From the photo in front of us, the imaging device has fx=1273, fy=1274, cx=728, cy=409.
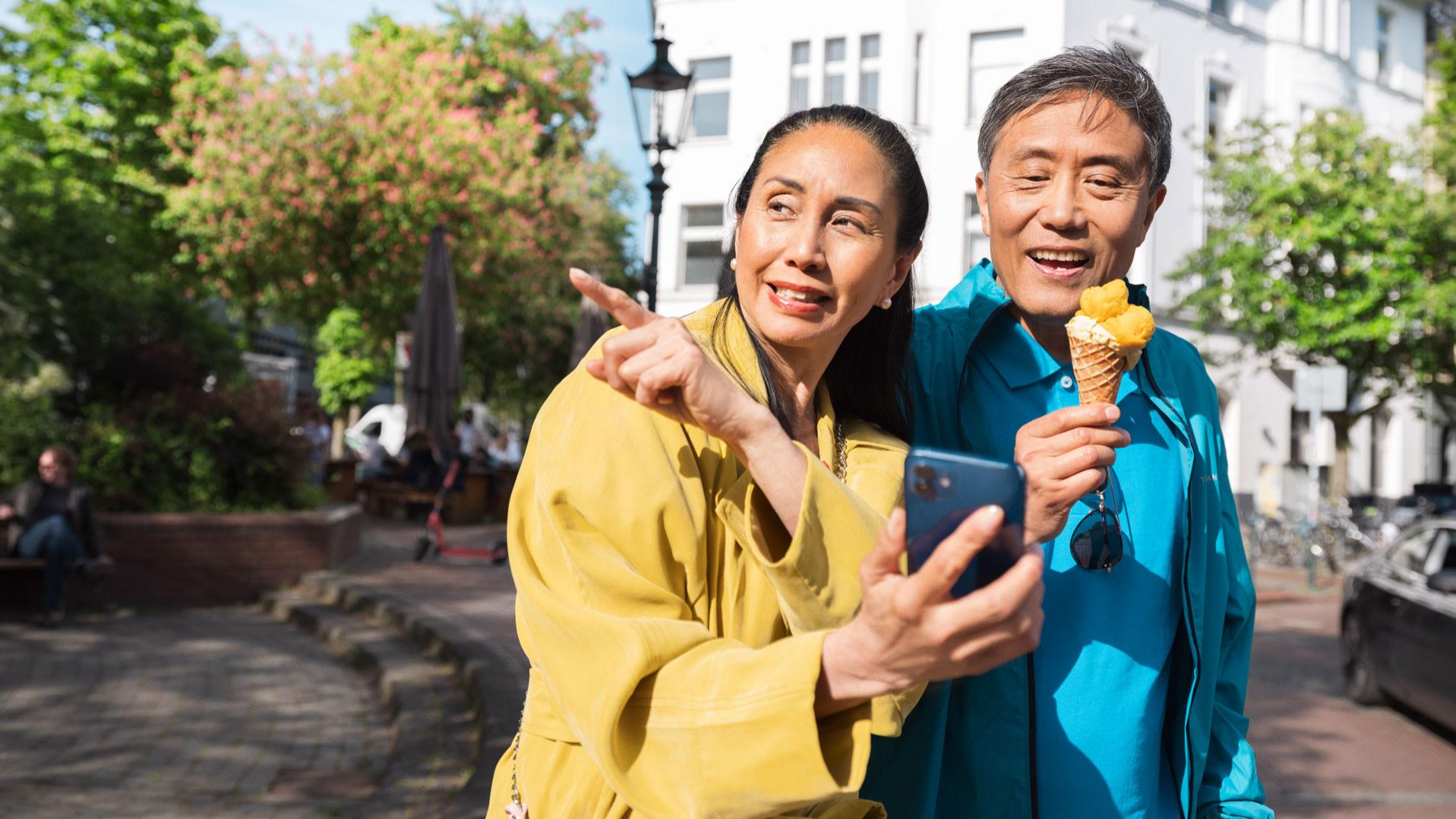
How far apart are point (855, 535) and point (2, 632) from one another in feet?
34.0

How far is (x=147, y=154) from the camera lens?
2778 centimetres

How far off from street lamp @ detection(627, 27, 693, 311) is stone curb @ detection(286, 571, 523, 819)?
3.75 metres

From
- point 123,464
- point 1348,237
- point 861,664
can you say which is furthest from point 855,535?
point 1348,237

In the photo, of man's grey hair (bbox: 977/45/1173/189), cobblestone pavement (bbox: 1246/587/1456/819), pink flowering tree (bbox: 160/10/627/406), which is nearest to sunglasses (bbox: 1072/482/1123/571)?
man's grey hair (bbox: 977/45/1173/189)

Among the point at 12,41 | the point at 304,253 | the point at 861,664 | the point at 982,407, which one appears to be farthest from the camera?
the point at 12,41

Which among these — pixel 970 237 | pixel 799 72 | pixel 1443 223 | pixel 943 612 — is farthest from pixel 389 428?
pixel 943 612

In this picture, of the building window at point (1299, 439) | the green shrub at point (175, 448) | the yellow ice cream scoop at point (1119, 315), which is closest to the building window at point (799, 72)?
the building window at point (1299, 439)

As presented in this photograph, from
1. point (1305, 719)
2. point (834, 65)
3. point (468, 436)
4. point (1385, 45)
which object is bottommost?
point (1305, 719)

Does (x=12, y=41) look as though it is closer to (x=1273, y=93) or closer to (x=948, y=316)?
(x=1273, y=93)

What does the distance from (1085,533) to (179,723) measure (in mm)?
6704

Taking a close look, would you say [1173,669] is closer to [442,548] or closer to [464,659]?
[464,659]

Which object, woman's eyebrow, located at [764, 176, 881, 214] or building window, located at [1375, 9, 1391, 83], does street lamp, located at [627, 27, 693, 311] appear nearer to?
woman's eyebrow, located at [764, 176, 881, 214]

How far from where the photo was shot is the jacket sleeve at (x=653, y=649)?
4.11 feet

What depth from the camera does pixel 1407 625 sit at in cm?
870
